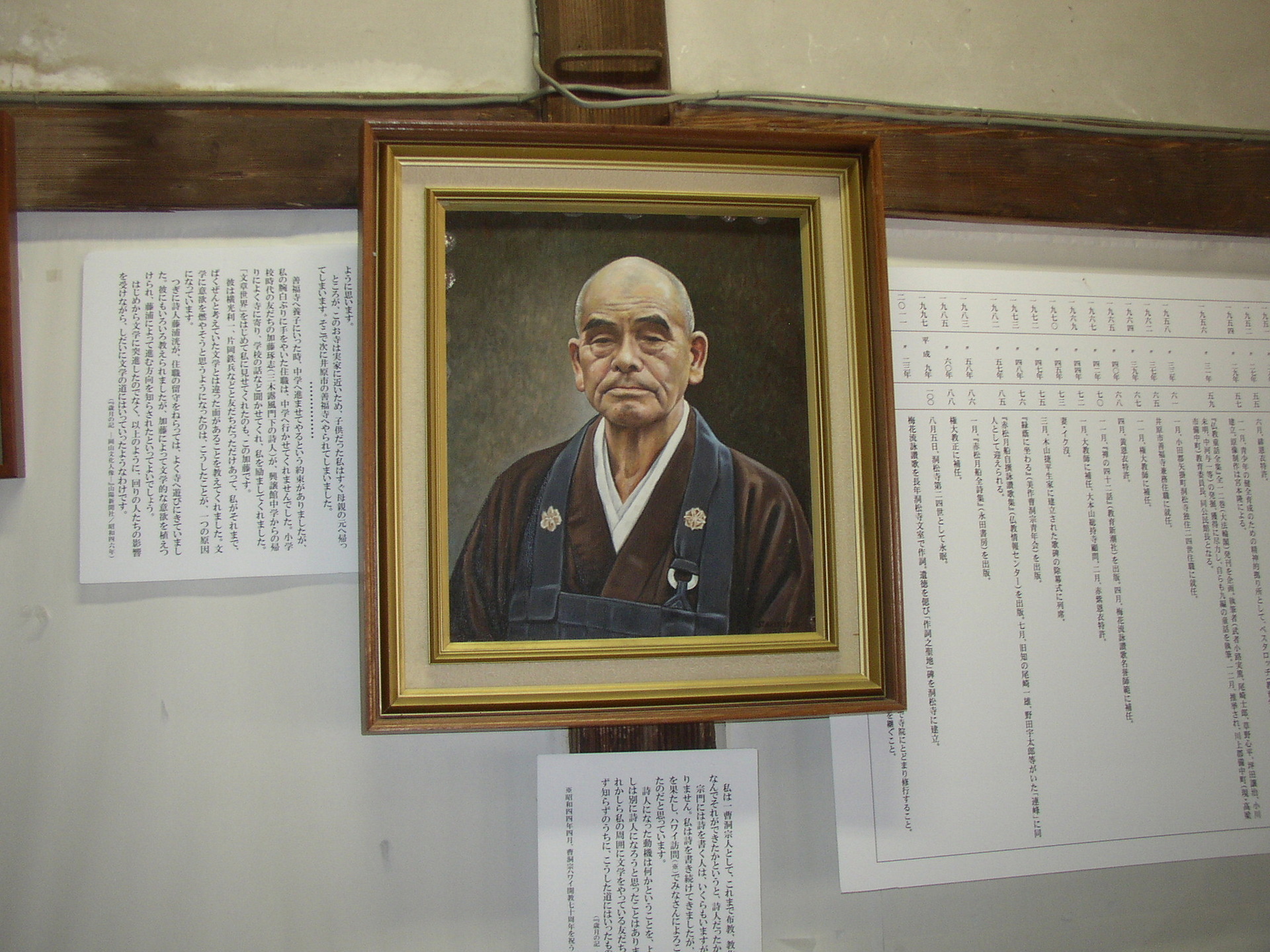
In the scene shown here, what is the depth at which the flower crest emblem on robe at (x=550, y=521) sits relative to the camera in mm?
873

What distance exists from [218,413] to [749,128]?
75 cm

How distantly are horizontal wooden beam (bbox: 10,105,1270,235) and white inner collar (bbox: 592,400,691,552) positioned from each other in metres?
0.36

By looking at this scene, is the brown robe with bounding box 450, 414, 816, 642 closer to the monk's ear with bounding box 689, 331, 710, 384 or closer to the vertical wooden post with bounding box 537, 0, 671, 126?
the monk's ear with bounding box 689, 331, 710, 384

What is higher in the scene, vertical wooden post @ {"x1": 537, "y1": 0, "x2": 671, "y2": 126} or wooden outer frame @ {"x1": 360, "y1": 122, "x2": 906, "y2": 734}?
vertical wooden post @ {"x1": 537, "y1": 0, "x2": 671, "y2": 126}

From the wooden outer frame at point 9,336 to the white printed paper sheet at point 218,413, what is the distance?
68 millimetres

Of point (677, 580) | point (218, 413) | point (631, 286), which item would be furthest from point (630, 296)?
point (218, 413)

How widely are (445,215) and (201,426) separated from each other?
0.39 meters

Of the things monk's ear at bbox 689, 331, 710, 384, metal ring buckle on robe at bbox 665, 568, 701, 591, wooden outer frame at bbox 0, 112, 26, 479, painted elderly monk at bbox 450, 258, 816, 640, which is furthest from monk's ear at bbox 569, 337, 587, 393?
wooden outer frame at bbox 0, 112, 26, 479

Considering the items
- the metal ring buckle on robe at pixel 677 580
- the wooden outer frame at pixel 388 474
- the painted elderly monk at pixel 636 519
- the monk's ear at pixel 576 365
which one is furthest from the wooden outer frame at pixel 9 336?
the metal ring buckle on robe at pixel 677 580

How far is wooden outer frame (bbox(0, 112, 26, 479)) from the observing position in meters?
0.88

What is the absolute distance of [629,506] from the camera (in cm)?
88

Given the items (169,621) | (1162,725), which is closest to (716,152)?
(169,621)

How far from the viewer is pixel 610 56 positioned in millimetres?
952

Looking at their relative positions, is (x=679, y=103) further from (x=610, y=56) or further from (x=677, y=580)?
(x=677, y=580)
